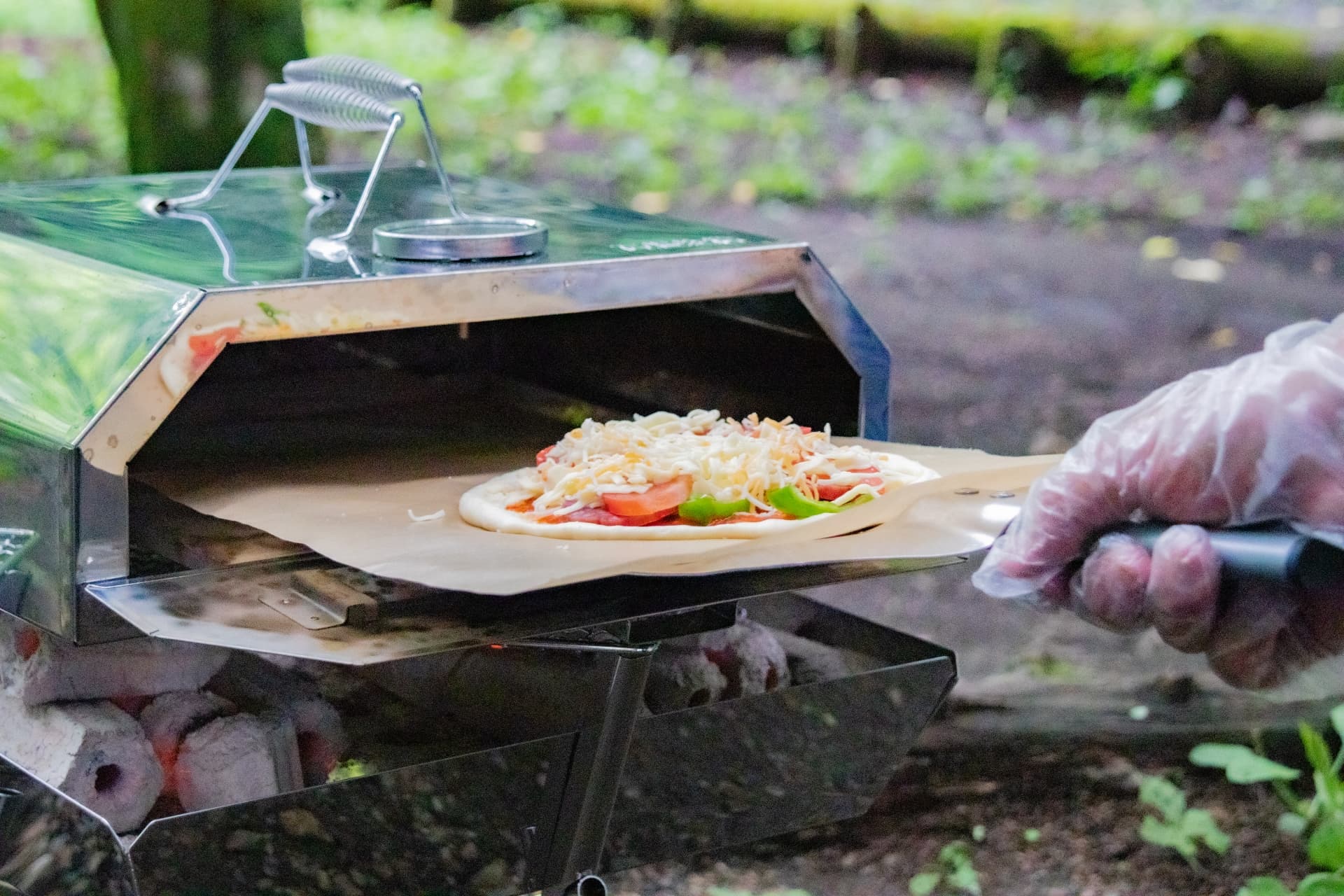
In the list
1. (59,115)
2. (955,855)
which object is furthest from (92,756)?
(59,115)

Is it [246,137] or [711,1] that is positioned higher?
[246,137]

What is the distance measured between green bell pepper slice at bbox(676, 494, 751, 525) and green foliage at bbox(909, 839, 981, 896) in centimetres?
180

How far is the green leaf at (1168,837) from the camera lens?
12.0 feet

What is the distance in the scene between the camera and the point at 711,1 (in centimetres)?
1132

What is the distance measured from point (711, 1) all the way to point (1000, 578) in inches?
398

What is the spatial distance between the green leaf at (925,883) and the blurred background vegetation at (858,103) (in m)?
5.20

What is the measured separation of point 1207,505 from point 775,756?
2.42 feet

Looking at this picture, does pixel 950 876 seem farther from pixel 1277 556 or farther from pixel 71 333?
pixel 71 333

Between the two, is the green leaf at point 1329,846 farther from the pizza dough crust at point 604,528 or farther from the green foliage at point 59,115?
the green foliage at point 59,115

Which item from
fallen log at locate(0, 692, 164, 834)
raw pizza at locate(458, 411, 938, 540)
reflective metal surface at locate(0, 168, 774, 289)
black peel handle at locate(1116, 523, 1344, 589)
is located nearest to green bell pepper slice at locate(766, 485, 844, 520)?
raw pizza at locate(458, 411, 938, 540)

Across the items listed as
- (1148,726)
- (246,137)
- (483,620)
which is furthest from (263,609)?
(1148,726)

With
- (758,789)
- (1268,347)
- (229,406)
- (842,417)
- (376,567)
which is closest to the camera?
(1268,347)

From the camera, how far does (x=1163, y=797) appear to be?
12.4 feet

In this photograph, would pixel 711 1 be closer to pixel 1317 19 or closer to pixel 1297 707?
pixel 1317 19
